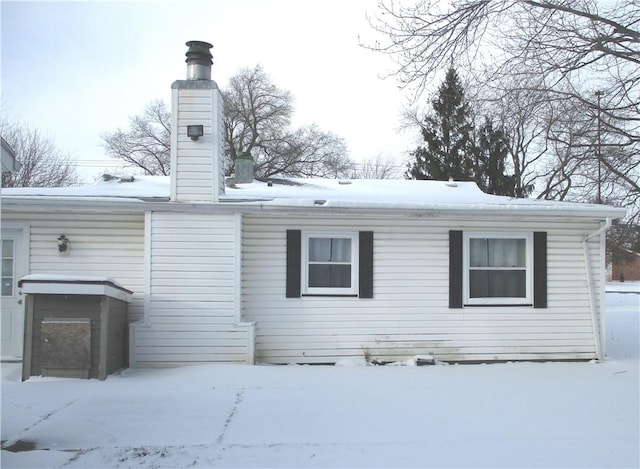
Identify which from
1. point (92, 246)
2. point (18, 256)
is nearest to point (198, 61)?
point (92, 246)

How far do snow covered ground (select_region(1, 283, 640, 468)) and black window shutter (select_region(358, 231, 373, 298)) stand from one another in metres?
1.32

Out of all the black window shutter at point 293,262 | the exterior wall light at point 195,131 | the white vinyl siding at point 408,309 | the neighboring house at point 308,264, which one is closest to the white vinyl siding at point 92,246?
the neighboring house at point 308,264

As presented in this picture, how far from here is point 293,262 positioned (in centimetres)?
898

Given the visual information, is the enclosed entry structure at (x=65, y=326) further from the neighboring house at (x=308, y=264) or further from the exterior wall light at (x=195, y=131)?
the exterior wall light at (x=195, y=131)

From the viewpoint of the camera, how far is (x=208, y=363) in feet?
27.7

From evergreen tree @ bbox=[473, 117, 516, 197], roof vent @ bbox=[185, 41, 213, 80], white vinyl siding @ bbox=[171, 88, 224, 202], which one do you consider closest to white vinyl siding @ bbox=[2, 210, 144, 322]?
white vinyl siding @ bbox=[171, 88, 224, 202]

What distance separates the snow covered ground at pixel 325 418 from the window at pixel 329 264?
1.36 m

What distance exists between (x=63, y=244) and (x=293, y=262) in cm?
360

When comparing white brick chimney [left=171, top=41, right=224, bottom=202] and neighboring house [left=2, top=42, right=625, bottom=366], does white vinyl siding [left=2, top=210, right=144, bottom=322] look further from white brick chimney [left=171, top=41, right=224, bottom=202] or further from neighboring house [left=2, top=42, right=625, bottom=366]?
white brick chimney [left=171, top=41, right=224, bottom=202]

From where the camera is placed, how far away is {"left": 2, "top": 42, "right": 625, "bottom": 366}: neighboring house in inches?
335

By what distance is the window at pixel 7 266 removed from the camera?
8.75 meters

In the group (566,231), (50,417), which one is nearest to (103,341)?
(50,417)

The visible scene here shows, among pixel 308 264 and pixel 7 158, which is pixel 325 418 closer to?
pixel 308 264

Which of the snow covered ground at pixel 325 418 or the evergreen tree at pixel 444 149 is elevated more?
the evergreen tree at pixel 444 149
